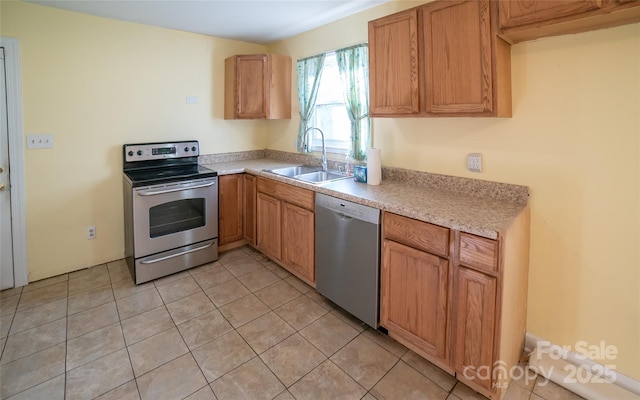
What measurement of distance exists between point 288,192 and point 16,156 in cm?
225

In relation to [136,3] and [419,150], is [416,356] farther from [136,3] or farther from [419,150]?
[136,3]

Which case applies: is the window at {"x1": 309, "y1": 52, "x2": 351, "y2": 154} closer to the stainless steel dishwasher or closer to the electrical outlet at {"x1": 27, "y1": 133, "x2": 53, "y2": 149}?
the stainless steel dishwasher

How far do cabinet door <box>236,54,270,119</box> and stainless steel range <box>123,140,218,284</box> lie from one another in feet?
2.67

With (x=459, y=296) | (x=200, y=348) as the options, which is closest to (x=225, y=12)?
(x=200, y=348)

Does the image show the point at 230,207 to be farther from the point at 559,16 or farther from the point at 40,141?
the point at 559,16

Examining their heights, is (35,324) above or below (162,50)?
below

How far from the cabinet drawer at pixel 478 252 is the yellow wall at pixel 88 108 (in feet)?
10.2

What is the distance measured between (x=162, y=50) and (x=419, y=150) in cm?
275

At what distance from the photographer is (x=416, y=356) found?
203 cm

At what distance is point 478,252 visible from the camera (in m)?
1.61

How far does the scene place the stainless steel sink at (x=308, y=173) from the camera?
3.22 meters

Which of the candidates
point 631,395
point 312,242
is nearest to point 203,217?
point 312,242

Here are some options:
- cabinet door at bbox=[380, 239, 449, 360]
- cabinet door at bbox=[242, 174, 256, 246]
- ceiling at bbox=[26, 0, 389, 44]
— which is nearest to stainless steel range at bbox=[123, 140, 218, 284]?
cabinet door at bbox=[242, 174, 256, 246]

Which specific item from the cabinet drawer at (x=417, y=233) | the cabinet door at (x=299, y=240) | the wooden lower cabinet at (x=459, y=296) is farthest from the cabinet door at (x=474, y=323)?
the cabinet door at (x=299, y=240)
